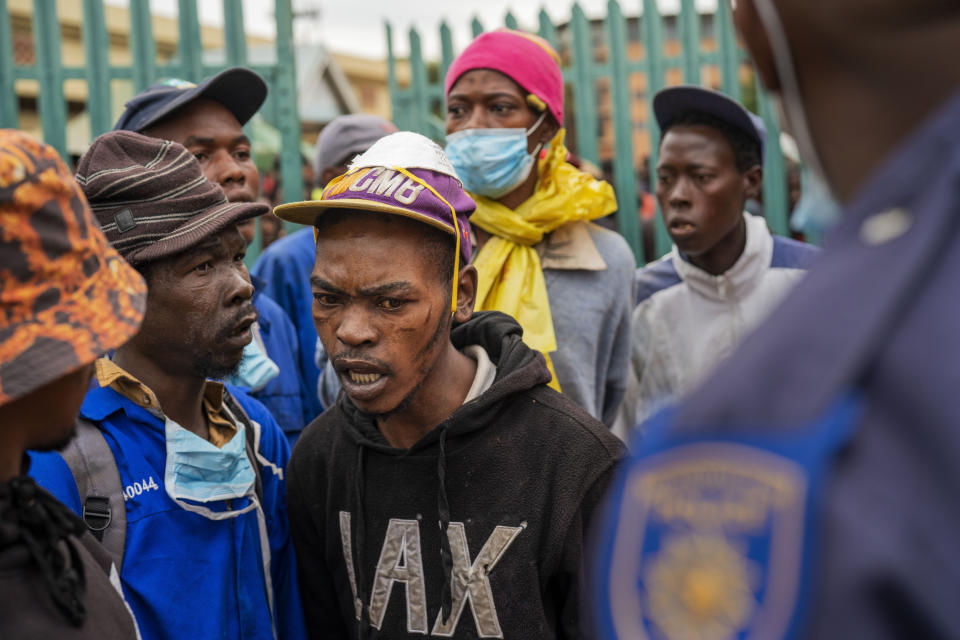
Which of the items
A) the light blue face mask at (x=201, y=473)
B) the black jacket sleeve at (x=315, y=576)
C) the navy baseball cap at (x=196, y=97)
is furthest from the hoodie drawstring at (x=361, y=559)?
the navy baseball cap at (x=196, y=97)

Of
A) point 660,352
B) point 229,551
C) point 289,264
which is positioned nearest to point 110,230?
point 229,551

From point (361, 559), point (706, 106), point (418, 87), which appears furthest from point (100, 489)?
point (418, 87)

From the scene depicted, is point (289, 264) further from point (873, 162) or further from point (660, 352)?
point (873, 162)

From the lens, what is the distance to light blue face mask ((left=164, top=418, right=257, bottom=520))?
260 cm

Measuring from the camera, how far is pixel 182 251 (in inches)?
109

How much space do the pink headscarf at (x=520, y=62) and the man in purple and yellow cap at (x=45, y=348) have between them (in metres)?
2.63

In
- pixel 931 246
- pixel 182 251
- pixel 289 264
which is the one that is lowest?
pixel 289 264

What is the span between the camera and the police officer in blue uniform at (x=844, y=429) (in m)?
0.78

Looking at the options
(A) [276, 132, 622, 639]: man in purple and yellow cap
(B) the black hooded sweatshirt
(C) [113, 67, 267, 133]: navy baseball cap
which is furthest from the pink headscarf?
(B) the black hooded sweatshirt

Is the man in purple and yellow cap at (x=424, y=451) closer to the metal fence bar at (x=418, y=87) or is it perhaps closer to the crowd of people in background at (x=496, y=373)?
the crowd of people in background at (x=496, y=373)

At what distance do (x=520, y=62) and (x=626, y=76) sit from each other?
10.0ft

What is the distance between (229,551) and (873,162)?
2216 millimetres

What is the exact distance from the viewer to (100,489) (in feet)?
7.95

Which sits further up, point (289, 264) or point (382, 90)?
point (382, 90)
